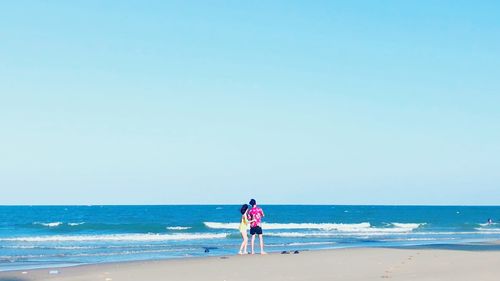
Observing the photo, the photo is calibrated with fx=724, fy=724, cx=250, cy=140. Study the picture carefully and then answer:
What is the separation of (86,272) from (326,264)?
5.55 m

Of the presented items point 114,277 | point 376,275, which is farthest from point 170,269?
point 376,275

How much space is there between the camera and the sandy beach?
14.5 meters

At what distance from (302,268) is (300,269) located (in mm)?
243

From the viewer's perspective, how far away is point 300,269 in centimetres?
1600

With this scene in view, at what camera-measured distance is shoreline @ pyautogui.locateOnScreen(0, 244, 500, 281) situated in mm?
14594

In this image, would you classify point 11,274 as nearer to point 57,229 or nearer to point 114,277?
point 114,277

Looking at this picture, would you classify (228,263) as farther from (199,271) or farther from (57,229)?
(57,229)

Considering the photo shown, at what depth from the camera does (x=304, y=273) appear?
49.5 ft

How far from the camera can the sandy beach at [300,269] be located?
14.5 metres

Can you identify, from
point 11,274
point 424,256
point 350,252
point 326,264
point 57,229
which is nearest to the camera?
point 11,274

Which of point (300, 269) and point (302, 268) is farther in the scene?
point (302, 268)

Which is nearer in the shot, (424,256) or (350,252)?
(424,256)

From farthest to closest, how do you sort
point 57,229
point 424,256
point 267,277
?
point 57,229
point 424,256
point 267,277

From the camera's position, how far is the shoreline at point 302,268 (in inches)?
575
